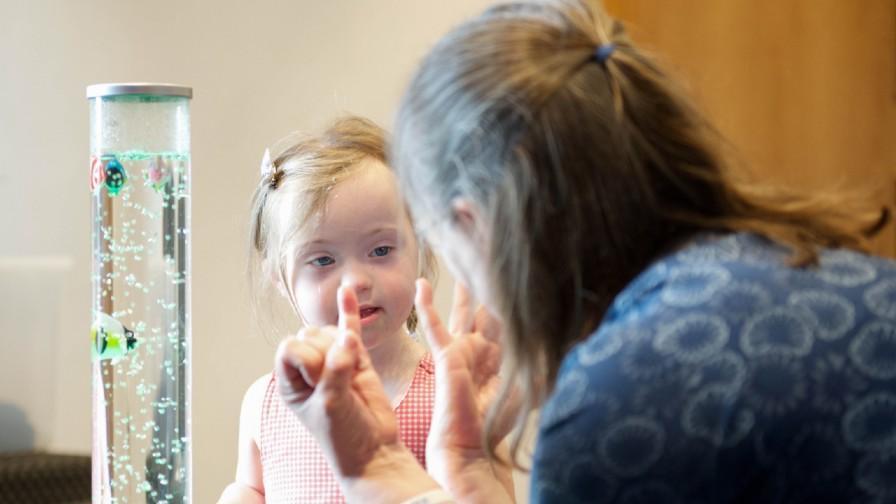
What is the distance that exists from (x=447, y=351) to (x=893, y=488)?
20.7 inches

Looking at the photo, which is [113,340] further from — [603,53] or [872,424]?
[872,424]

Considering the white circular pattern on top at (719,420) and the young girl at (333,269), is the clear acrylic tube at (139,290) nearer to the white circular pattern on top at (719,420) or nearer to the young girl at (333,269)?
the young girl at (333,269)

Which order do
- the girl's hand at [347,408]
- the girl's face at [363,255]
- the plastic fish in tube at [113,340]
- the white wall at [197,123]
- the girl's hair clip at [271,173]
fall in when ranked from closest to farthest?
the girl's hand at [347,408] → the plastic fish in tube at [113,340] → the girl's face at [363,255] → the girl's hair clip at [271,173] → the white wall at [197,123]

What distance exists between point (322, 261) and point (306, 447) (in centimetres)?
24

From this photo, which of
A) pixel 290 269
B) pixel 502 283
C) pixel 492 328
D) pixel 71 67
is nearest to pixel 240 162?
pixel 71 67

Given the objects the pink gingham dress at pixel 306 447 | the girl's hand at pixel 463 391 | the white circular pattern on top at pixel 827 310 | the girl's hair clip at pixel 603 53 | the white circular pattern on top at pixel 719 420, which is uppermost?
the girl's hair clip at pixel 603 53

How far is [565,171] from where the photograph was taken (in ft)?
3.02

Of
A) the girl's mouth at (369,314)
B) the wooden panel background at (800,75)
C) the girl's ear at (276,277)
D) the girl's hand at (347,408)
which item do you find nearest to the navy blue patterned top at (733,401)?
the girl's hand at (347,408)

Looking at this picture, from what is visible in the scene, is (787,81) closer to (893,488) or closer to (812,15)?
(812,15)

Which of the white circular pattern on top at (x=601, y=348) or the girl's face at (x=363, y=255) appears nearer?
the white circular pattern on top at (x=601, y=348)

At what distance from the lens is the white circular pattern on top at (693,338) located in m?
0.84

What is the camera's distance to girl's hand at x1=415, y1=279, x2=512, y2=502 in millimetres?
1267

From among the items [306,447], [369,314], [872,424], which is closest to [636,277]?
[872,424]

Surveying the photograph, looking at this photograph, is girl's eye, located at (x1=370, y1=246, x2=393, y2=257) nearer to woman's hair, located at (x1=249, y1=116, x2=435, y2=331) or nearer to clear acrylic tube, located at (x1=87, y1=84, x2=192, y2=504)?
woman's hair, located at (x1=249, y1=116, x2=435, y2=331)
